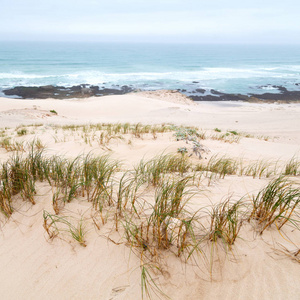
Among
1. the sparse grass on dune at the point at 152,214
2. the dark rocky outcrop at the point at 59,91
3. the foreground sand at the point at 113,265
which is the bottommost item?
the dark rocky outcrop at the point at 59,91

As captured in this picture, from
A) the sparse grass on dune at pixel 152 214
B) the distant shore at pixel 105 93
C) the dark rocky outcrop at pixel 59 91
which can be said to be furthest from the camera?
the distant shore at pixel 105 93

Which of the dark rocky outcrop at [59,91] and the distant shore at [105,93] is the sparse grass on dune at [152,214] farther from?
the dark rocky outcrop at [59,91]

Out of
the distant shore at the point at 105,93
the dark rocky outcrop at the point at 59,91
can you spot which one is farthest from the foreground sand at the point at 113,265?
the dark rocky outcrop at the point at 59,91

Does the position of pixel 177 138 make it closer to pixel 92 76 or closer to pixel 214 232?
pixel 214 232

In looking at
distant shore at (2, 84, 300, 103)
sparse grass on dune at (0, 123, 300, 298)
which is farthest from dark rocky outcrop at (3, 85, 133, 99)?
sparse grass on dune at (0, 123, 300, 298)

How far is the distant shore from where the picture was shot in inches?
1035

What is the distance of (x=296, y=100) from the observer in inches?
1035

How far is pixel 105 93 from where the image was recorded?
1153 inches

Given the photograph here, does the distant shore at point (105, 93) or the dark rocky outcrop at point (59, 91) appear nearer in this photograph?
the dark rocky outcrop at point (59, 91)

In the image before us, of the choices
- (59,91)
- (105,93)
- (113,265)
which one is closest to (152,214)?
(113,265)

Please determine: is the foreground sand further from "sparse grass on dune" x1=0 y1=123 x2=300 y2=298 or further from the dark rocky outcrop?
the dark rocky outcrop

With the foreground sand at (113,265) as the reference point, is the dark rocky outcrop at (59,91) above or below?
below

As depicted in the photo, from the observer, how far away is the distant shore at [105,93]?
1035 inches

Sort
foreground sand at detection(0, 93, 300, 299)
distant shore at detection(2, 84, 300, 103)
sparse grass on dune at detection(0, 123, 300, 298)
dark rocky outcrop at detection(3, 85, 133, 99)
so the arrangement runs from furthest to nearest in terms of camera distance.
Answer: distant shore at detection(2, 84, 300, 103)
dark rocky outcrop at detection(3, 85, 133, 99)
sparse grass on dune at detection(0, 123, 300, 298)
foreground sand at detection(0, 93, 300, 299)
